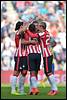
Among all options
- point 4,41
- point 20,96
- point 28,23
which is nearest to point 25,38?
point 28,23

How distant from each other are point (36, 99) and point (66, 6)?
324 inches

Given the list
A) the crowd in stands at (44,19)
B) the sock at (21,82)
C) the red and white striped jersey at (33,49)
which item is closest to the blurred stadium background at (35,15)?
the crowd in stands at (44,19)

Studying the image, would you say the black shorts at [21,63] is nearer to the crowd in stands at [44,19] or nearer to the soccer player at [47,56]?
the soccer player at [47,56]

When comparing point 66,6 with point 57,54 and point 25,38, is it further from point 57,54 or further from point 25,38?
point 25,38

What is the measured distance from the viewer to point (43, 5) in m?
16.4

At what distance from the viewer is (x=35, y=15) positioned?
16.1m

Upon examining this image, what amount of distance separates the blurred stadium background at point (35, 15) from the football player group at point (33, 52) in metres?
5.63

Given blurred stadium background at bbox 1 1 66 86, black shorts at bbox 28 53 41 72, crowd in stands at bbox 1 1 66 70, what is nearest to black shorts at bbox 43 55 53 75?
black shorts at bbox 28 53 41 72

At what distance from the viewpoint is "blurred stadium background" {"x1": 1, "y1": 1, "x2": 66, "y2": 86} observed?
15967mm

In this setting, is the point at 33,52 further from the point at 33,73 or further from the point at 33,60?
the point at 33,73

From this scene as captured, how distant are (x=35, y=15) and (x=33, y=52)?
6286 mm

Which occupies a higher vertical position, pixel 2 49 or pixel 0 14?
pixel 0 14

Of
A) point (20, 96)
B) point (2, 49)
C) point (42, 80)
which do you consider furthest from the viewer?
point (2, 49)

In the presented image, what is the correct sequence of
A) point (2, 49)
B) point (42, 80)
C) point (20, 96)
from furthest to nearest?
point (2, 49) < point (42, 80) < point (20, 96)
